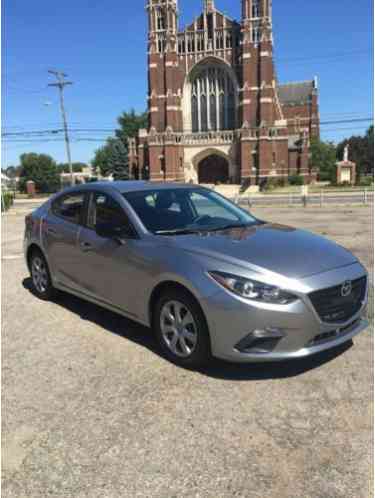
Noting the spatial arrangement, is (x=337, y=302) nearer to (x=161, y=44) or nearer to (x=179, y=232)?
(x=179, y=232)

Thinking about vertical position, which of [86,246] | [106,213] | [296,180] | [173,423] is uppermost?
[296,180]

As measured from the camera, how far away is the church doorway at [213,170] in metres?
59.2

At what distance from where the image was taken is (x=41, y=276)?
5.98m

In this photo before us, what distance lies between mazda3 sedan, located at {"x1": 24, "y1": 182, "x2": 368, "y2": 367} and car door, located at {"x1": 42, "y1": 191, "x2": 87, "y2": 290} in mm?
23

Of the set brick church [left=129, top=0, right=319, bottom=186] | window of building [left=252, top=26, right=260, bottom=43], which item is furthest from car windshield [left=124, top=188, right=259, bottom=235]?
window of building [left=252, top=26, right=260, bottom=43]

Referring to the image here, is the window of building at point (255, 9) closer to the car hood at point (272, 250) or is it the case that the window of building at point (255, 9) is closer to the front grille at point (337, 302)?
the car hood at point (272, 250)

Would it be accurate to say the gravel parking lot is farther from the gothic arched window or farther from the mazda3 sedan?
the gothic arched window

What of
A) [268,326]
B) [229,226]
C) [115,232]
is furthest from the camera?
[229,226]

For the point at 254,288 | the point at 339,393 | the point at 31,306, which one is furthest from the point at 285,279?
the point at 31,306

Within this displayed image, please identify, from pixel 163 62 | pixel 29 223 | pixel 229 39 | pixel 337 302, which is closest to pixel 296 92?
pixel 229 39

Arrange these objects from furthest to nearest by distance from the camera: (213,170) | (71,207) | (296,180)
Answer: (213,170) < (296,180) < (71,207)

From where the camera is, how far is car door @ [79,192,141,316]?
427 centimetres

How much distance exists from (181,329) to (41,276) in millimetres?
2973

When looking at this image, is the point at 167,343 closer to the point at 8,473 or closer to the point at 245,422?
the point at 245,422
